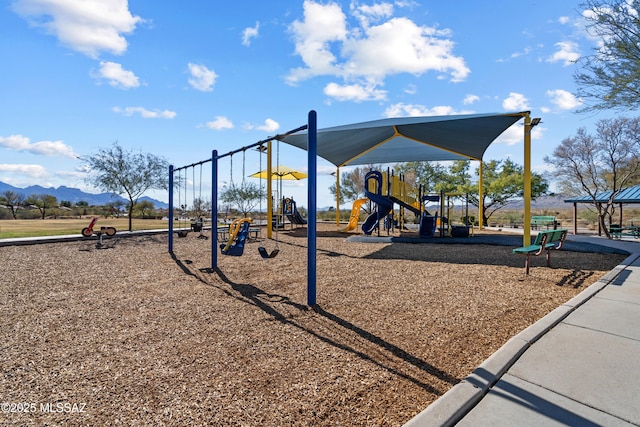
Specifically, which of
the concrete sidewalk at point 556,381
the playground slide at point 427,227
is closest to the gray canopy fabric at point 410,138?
the playground slide at point 427,227

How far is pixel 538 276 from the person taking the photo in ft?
19.4

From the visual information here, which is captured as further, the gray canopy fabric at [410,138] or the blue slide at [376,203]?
the blue slide at [376,203]

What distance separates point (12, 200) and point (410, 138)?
25.2 meters

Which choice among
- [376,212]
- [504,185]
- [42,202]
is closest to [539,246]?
[376,212]

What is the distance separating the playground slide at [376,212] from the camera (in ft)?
44.1

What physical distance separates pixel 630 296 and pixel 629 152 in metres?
13.1

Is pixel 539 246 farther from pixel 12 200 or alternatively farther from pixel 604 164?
pixel 12 200

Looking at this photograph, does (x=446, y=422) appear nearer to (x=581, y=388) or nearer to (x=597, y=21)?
(x=581, y=388)

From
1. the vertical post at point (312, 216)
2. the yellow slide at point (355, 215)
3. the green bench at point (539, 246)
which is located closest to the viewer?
the vertical post at point (312, 216)

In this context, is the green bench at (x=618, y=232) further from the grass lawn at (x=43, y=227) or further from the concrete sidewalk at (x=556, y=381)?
the grass lawn at (x=43, y=227)

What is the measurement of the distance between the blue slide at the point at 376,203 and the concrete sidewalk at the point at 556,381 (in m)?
9.98

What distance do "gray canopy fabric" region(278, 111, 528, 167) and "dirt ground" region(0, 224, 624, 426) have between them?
202 inches

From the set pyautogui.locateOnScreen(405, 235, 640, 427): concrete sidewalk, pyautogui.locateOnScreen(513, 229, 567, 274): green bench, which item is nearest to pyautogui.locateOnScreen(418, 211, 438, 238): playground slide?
pyautogui.locateOnScreen(513, 229, 567, 274): green bench

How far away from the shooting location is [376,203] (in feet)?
45.2
